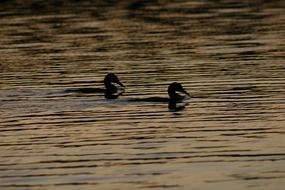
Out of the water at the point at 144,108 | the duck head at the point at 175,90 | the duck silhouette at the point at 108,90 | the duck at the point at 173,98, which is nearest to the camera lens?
the water at the point at 144,108

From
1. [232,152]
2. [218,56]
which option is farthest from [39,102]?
[218,56]

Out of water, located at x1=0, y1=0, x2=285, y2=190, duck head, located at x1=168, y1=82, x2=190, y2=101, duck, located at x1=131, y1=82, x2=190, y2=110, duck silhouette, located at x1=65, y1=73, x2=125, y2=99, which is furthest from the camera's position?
duck silhouette, located at x1=65, y1=73, x2=125, y2=99

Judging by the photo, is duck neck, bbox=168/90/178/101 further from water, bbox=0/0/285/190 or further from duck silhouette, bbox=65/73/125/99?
duck silhouette, bbox=65/73/125/99

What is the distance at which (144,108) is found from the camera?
3244 cm

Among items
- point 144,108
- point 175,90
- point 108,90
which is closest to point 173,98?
point 175,90

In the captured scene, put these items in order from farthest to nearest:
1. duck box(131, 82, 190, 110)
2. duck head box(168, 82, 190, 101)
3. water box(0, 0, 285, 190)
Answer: duck head box(168, 82, 190, 101), duck box(131, 82, 190, 110), water box(0, 0, 285, 190)

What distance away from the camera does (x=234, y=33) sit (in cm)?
5847

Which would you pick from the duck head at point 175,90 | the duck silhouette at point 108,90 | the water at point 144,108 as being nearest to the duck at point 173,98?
the duck head at point 175,90

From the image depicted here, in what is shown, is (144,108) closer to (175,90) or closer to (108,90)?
(175,90)

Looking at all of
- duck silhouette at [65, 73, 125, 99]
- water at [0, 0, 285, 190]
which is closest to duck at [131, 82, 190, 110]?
water at [0, 0, 285, 190]

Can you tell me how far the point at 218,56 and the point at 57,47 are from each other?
9510 millimetres

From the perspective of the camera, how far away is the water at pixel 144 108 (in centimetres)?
2306

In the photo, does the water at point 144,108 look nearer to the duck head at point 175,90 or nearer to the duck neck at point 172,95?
the duck head at point 175,90

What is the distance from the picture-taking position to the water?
75.7 feet
